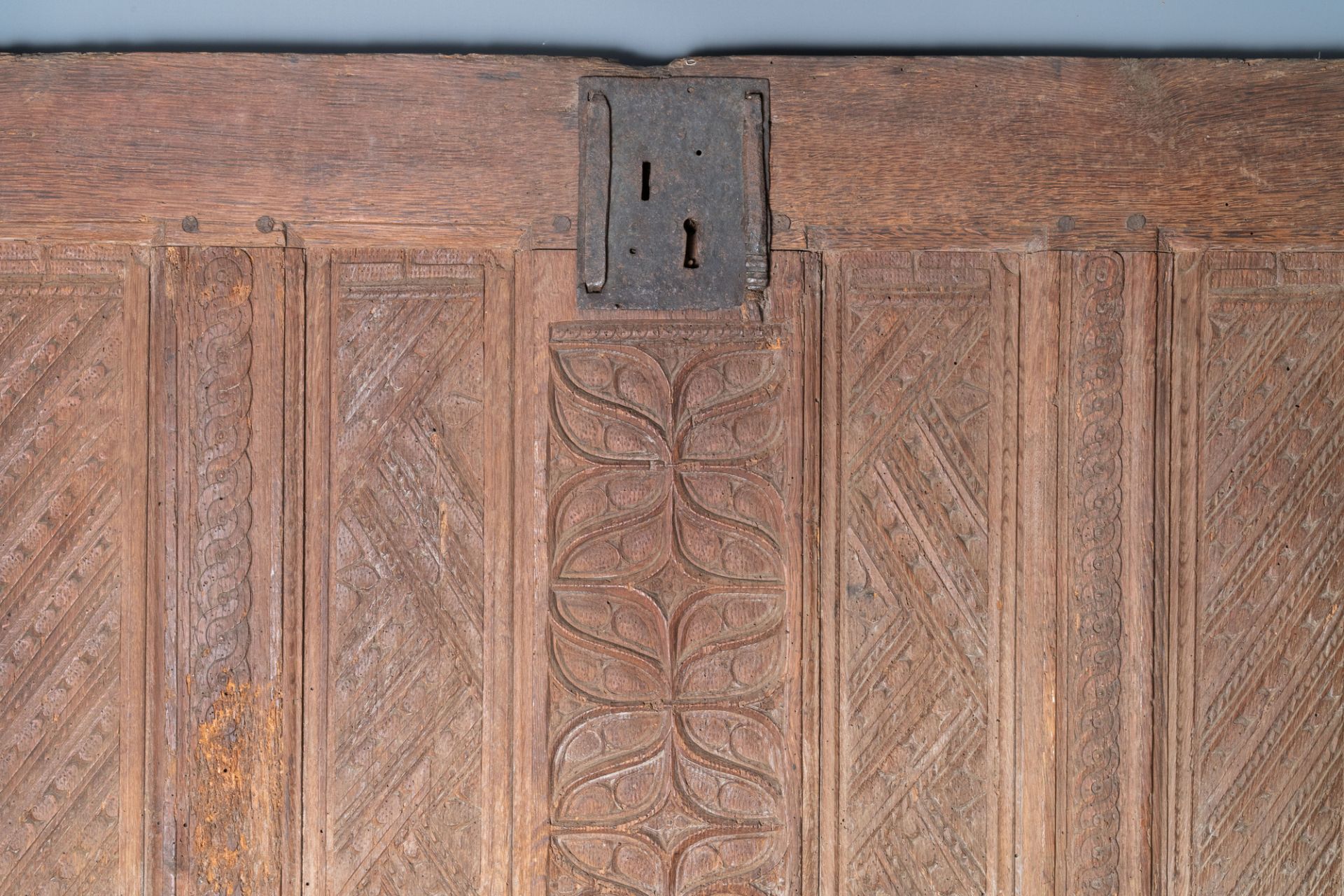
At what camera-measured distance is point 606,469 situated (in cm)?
162

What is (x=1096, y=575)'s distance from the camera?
5.33ft

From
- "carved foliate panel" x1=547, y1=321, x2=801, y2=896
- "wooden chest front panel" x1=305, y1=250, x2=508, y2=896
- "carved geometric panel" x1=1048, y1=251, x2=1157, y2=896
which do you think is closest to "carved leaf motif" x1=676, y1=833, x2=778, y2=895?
"carved foliate panel" x1=547, y1=321, x2=801, y2=896

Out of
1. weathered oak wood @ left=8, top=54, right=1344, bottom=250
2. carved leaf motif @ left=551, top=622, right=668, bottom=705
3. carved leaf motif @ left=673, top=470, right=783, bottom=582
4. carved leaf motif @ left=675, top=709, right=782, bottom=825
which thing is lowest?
carved leaf motif @ left=675, top=709, right=782, bottom=825

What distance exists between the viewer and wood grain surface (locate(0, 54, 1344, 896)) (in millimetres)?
1601

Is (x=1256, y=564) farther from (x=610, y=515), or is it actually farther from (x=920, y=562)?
(x=610, y=515)

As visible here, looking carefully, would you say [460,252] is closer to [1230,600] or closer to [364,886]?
[364,886]

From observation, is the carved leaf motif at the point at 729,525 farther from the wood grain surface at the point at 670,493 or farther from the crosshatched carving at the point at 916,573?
the crosshatched carving at the point at 916,573

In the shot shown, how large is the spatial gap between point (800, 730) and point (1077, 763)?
18.0 inches

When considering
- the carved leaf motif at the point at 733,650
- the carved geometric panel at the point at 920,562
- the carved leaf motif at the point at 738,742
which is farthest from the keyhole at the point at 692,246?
the carved leaf motif at the point at 738,742

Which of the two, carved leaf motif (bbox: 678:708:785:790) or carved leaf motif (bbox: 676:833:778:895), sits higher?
carved leaf motif (bbox: 678:708:785:790)

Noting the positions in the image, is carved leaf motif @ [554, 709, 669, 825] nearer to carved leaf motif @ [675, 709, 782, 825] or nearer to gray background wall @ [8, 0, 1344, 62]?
carved leaf motif @ [675, 709, 782, 825]

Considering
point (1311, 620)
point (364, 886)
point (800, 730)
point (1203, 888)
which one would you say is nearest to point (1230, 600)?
point (1311, 620)

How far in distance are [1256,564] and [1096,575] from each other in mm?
271

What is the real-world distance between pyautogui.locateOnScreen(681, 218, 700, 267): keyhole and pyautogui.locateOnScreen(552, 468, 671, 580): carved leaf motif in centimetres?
34
